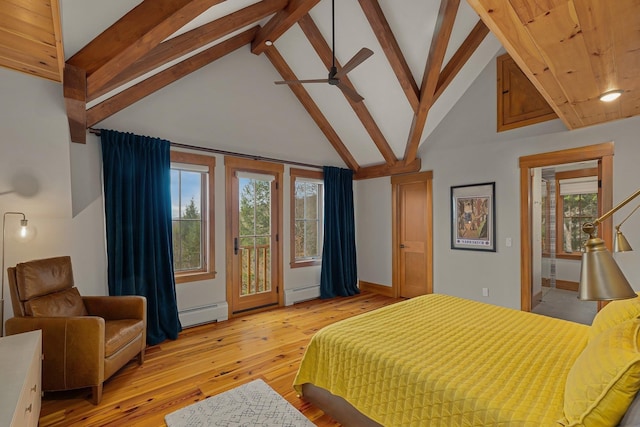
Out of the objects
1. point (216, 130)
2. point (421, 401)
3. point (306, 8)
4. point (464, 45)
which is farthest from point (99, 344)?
point (464, 45)

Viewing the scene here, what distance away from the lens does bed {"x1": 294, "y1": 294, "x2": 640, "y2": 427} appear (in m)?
1.12

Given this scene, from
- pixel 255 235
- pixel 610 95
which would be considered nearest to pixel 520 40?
pixel 610 95

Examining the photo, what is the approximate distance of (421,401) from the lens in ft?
4.72

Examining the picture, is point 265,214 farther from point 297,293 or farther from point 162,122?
point 162,122

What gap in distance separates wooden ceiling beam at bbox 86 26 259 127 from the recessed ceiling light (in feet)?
13.0

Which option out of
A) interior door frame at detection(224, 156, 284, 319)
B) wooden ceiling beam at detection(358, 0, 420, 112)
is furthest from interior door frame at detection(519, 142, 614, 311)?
interior door frame at detection(224, 156, 284, 319)

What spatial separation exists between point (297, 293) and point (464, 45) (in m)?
4.21

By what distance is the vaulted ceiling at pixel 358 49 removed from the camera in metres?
1.61

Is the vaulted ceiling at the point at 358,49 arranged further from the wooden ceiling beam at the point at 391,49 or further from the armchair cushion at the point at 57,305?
the armchair cushion at the point at 57,305

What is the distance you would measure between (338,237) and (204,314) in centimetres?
250

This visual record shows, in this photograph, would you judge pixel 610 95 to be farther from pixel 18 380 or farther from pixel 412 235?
pixel 18 380

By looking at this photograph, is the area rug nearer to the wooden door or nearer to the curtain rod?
the curtain rod

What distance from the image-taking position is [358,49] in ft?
12.8

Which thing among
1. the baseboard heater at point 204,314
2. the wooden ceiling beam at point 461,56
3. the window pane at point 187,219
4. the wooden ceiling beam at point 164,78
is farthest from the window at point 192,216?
the wooden ceiling beam at point 461,56
